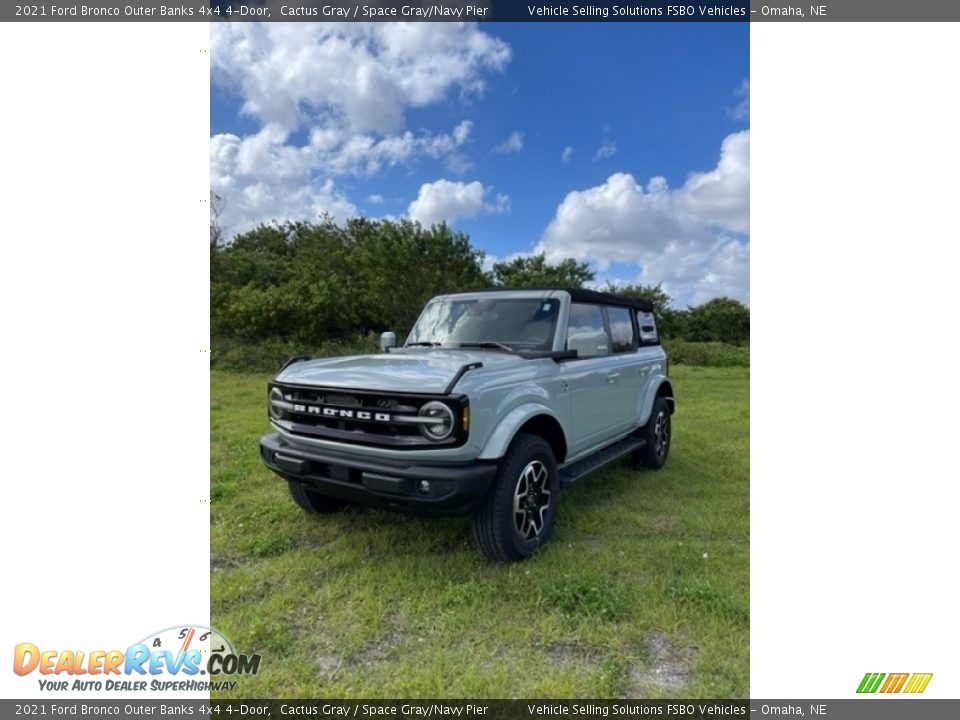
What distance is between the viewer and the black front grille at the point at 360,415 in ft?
8.94

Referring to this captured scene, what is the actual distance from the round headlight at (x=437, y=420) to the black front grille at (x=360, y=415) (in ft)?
0.08

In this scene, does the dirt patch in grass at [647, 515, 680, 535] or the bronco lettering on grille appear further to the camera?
the dirt patch in grass at [647, 515, 680, 535]

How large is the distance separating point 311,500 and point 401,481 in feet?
4.87

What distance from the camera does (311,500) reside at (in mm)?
3768

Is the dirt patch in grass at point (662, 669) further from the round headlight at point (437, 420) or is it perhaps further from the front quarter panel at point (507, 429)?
the round headlight at point (437, 420)

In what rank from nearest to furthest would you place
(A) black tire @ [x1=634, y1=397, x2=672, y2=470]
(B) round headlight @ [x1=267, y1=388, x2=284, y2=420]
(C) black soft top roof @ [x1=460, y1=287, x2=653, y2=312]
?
(B) round headlight @ [x1=267, y1=388, x2=284, y2=420], (C) black soft top roof @ [x1=460, y1=287, x2=653, y2=312], (A) black tire @ [x1=634, y1=397, x2=672, y2=470]

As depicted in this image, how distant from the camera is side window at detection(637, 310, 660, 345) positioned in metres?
5.50

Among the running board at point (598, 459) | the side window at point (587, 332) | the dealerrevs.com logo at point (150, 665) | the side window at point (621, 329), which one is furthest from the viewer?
the side window at point (621, 329)

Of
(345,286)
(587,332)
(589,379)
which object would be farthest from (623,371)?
(345,286)

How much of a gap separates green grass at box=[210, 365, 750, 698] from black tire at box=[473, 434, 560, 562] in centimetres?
14

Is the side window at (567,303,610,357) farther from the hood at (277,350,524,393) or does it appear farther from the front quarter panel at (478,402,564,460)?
the front quarter panel at (478,402,564,460)

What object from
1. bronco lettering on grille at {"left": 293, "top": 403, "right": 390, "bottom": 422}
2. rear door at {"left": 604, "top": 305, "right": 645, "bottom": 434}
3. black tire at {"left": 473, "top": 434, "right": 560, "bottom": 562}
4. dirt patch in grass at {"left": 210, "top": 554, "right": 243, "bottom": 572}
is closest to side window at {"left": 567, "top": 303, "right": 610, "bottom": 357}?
rear door at {"left": 604, "top": 305, "right": 645, "bottom": 434}

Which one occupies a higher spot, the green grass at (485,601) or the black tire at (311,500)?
the black tire at (311,500)
